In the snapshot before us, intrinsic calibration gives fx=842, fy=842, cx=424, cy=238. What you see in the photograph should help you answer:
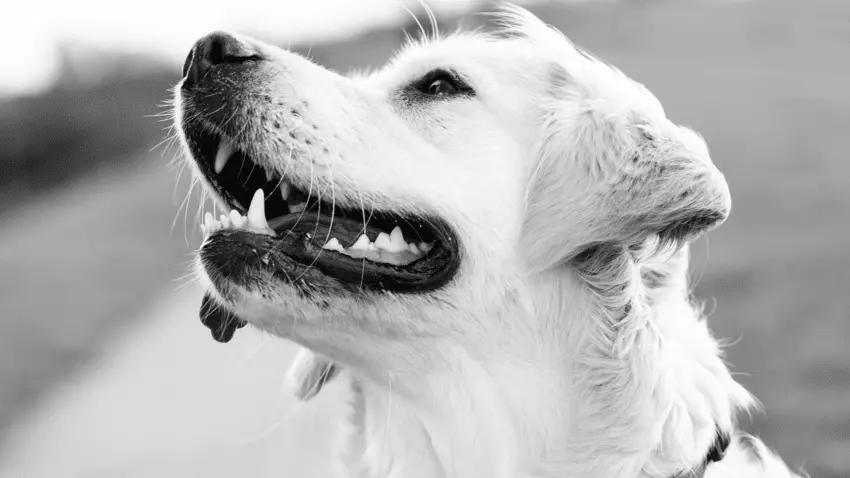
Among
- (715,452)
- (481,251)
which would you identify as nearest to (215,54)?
(481,251)

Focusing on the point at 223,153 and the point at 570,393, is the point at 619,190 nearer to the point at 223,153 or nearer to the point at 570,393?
the point at 570,393

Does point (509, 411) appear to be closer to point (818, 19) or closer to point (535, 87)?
point (535, 87)

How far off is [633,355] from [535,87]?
905 millimetres

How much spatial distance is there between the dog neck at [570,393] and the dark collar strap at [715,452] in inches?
0.8

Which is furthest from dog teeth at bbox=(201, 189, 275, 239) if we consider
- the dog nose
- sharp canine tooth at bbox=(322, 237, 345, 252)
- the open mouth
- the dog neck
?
the dog neck

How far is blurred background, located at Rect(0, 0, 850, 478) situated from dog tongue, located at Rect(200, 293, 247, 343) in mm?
696

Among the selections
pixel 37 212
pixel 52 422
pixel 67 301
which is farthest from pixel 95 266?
pixel 52 422

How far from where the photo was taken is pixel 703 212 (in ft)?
7.65

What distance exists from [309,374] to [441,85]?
1.21 metres

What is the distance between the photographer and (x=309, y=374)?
322cm

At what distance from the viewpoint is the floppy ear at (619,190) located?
7.64ft

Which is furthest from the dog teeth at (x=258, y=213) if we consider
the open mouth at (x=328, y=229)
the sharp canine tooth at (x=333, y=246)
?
the sharp canine tooth at (x=333, y=246)

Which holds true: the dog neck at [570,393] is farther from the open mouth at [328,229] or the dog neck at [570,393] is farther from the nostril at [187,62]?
the nostril at [187,62]

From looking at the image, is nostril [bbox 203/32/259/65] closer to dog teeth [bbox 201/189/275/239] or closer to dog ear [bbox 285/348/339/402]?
dog teeth [bbox 201/189/275/239]
